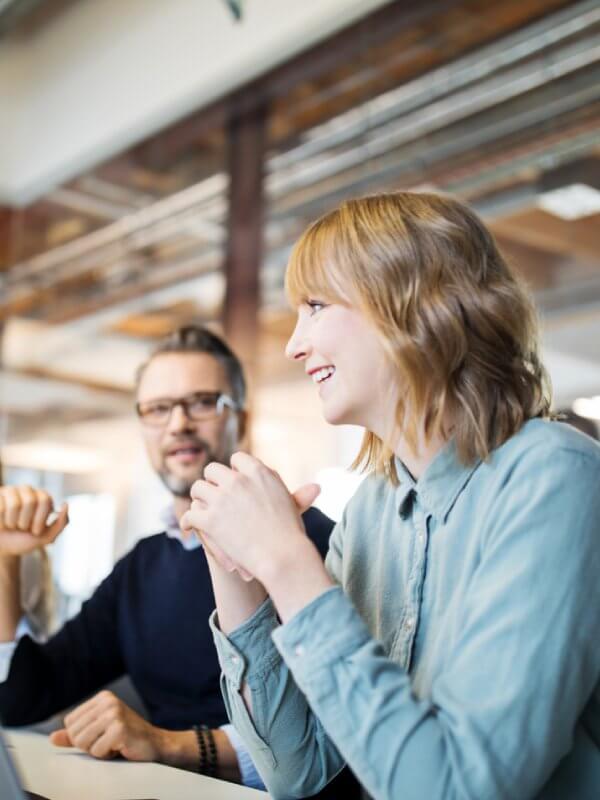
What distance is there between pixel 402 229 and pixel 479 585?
390 mm

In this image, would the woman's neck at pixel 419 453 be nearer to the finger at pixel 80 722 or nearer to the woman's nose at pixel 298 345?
the woman's nose at pixel 298 345

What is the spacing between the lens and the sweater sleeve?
5.04ft

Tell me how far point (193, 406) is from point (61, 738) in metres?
0.61

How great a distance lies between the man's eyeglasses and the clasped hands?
0.74m

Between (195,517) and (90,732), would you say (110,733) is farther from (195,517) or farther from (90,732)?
(195,517)

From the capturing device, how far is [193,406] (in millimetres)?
1677

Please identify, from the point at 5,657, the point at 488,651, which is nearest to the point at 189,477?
the point at 5,657

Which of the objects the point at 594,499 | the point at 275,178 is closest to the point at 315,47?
the point at 275,178

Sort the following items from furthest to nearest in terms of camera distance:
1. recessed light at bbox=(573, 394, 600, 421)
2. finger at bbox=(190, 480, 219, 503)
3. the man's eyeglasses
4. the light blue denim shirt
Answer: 1. recessed light at bbox=(573, 394, 600, 421)
2. the man's eyeglasses
3. finger at bbox=(190, 480, 219, 503)
4. the light blue denim shirt

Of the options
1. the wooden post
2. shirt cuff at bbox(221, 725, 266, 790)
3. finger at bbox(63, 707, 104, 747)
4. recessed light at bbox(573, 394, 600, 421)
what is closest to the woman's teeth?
shirt cuff at bbox(221, 725, 266, 790)

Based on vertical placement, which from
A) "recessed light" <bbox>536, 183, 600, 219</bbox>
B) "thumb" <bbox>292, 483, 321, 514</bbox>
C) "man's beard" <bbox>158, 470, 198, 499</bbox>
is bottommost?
"thumb" <bbox>292, 483, 321, 514</bbox>

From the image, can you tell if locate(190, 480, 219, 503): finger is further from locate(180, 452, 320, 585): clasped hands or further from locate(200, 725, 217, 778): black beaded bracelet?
locate(200, 725, 217, 778): black beaded bracelet

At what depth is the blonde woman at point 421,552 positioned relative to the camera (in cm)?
77

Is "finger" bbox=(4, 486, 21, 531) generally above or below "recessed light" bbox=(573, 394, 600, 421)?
below
